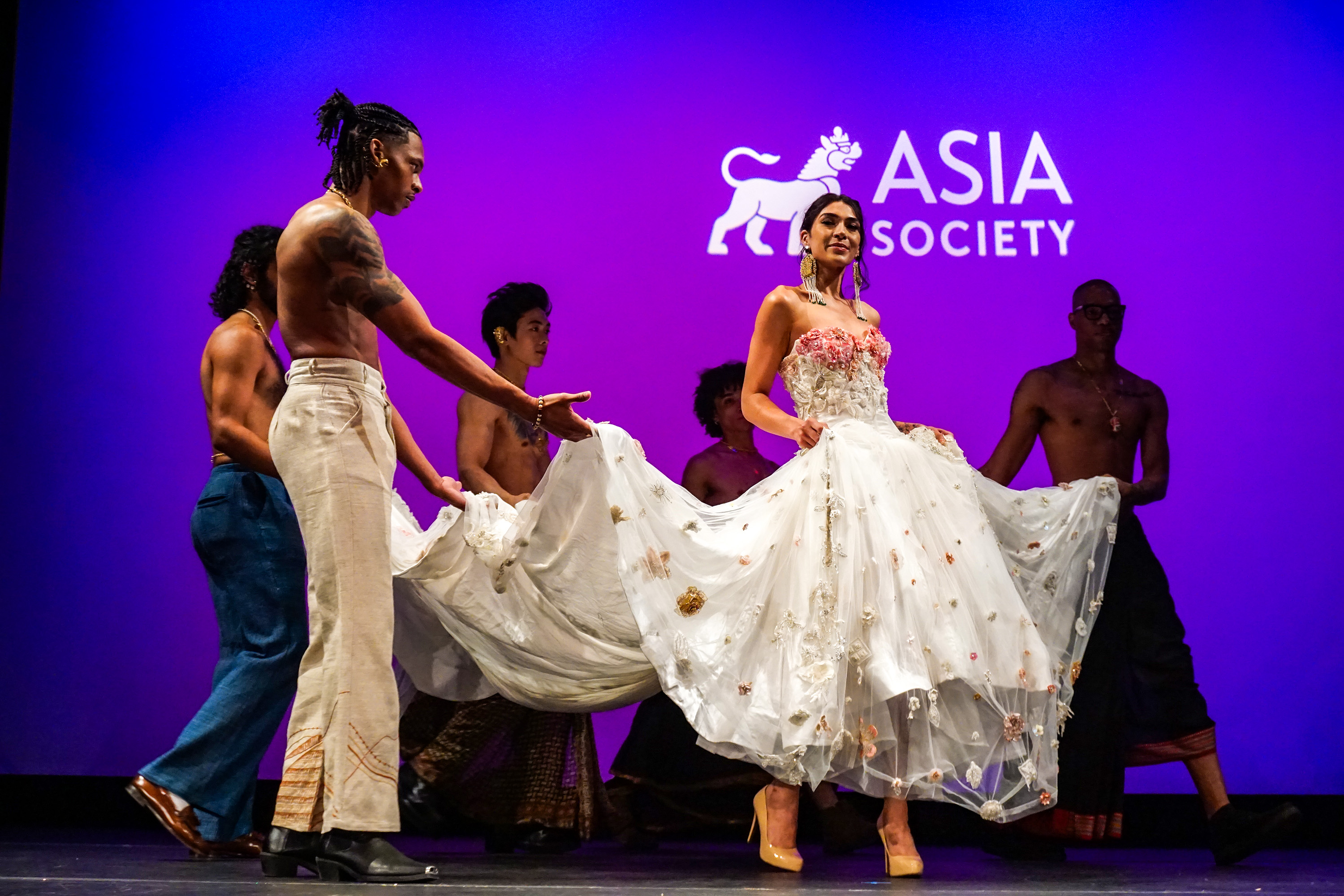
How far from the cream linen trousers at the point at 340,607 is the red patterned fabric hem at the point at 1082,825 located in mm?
2132

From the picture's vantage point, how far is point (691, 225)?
4.96m

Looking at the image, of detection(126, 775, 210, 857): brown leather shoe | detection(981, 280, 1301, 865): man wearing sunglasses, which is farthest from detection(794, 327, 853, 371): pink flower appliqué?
detection(126, 775, 210, 857): brown leather shoe

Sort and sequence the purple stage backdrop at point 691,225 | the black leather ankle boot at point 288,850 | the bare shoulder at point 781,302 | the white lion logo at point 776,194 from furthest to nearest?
the white lion logo at point 776,194 → the purple stage backdrop at point 691,225 → the bare shoulder at point 781,302 → the black leather ankle boot at point 288,850

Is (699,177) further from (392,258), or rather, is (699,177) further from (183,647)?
(183,647)

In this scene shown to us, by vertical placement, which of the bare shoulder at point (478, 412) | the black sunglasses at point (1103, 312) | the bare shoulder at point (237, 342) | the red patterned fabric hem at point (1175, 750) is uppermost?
the black sunglasses at point (1103, 312)

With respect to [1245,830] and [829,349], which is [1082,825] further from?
[829,349]

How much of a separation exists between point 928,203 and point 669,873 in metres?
2.98

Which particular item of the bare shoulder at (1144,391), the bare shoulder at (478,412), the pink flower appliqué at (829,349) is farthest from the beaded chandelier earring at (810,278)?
the bare shoulder at (1144,391)

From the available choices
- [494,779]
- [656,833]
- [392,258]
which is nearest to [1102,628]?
[656,833]

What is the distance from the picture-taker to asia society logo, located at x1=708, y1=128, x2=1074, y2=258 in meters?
4.92

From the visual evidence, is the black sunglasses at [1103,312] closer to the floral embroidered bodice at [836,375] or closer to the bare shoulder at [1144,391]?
the bare shoulder at [1144,391]

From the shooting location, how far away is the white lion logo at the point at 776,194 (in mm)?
4914

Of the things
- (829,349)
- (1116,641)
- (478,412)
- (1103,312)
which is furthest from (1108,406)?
(478,412)

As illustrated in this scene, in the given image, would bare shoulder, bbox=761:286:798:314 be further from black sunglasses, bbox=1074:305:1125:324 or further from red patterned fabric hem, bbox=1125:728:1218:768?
red patterned fabric hem, bbox=1125:728:1218:768
